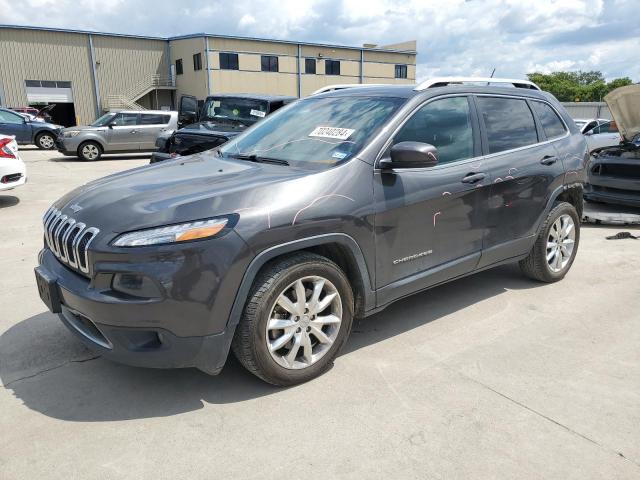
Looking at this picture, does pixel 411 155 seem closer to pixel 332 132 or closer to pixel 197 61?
pixel 332 132

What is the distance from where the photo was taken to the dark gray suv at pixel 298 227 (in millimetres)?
2654

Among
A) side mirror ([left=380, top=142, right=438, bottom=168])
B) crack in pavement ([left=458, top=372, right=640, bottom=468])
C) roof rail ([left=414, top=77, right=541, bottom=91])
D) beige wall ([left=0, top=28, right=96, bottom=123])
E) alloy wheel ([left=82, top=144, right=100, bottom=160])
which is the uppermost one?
beige wall ([left=0, top=28, right=96, bottom=123])

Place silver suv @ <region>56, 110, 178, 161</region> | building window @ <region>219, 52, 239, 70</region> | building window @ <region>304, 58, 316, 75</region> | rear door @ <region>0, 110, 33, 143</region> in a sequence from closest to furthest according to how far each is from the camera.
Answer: silver suv @ <region>56, 110, 178, 161</region>
rear door @ <region>0, 110, 33, 143</region>
building window @ <region>219, 52, 239, 70</region>
building window @ <region>304, 58, 316, 75</region>

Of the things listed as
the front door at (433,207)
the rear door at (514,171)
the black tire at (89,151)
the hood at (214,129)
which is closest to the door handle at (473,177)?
the front door at (433,207)

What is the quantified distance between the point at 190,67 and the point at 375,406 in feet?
148

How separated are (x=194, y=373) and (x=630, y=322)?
325cm

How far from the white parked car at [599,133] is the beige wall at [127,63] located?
123 ft

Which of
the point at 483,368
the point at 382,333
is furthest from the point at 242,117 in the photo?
the point at 483,368

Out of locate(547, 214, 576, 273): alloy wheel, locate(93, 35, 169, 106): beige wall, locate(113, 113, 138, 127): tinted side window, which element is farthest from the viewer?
locate(93, 35, 169, 106): beige wall

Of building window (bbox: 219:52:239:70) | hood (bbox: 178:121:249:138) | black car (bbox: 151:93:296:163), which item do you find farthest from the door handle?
building window (bbox: 219:52:239:70)

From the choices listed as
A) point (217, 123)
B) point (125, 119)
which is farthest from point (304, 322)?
point (125, 119)

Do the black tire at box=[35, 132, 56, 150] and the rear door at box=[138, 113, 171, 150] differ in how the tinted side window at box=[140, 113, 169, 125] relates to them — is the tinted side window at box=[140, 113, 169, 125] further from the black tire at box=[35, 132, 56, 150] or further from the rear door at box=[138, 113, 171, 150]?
the black tire at box=[35, 132, 56, 150]

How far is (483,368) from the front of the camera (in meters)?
3.33

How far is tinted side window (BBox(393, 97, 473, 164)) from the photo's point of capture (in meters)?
3.56
